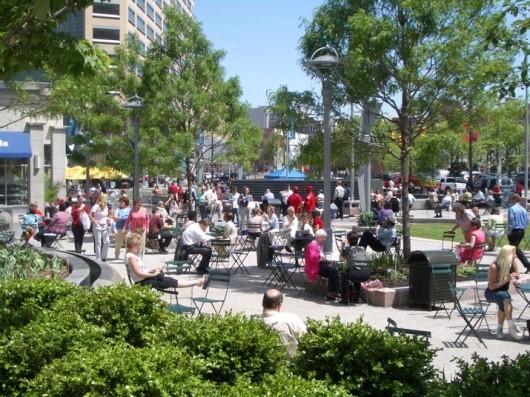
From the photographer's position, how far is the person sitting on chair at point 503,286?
10.8 meters

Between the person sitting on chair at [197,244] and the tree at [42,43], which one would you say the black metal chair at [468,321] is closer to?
the tree at [42,43]

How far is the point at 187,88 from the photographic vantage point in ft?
93.1

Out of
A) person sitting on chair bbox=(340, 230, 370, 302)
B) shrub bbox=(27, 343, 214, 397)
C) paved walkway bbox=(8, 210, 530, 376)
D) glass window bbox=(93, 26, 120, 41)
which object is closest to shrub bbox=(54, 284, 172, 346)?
shrub bbox=(27, 343, 214, 397)

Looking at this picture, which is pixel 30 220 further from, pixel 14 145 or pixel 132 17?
pixel 132 17

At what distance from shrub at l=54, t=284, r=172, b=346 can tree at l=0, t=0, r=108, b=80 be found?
286 centimetres

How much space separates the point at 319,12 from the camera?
1659cm

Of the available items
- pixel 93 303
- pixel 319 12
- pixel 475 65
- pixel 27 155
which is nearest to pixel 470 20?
pixel 475 65

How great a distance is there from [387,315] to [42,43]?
7.03m

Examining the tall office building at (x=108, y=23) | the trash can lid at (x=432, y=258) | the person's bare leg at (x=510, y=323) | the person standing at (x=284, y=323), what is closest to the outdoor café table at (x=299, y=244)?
the trash can lid at (x=432, y=258)

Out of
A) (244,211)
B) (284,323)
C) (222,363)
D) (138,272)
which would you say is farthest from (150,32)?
Result: (222,363)

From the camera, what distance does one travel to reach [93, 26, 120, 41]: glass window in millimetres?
84312

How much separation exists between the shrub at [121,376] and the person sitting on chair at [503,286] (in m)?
6.75

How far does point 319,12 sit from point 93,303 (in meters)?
11.0

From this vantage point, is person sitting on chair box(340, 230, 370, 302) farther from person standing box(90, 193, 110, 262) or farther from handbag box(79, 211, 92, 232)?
handbag box(79, 211, 92, 232)
